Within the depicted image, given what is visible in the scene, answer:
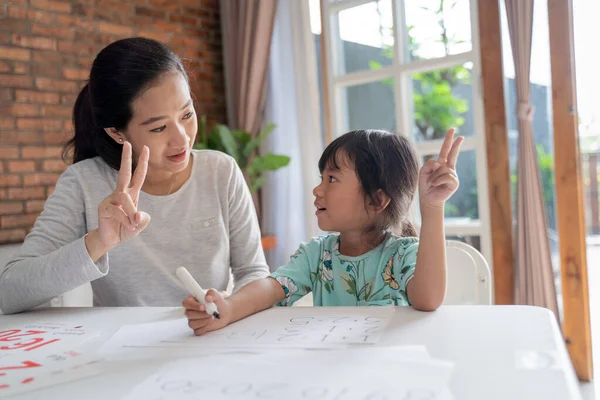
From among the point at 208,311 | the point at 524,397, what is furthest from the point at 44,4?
the point at 524,397

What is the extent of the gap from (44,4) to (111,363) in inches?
114

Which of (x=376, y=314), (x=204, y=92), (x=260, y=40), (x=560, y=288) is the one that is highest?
(x=260, y=40)

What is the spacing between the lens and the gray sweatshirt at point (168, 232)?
1460 mm

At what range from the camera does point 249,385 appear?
0.71m

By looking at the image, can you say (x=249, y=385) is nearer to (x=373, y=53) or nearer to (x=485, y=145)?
(x=485, y=145)

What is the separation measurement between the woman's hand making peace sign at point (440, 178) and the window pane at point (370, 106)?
7.26 ft

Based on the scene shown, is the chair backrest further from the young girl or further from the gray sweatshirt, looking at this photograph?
the gray sweatshirt

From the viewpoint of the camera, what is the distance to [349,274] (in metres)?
1.34

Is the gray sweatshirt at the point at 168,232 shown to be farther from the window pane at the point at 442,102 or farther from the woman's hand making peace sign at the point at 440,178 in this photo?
the window pane at the point at 442,102

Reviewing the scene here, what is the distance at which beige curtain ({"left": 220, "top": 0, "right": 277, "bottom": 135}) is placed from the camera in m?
3.67

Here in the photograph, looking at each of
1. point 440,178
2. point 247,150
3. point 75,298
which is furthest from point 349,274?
point 247,150

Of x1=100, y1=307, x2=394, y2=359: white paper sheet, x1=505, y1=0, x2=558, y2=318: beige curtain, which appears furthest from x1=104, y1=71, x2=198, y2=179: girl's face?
x1=505, y1=0, x2=558, y2=318: beige curtain

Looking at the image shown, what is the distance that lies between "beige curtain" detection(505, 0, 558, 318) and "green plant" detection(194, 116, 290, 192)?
4.39 feet

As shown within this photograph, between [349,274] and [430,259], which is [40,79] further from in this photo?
[430,259]
